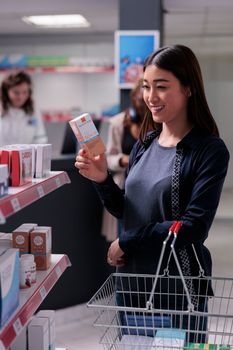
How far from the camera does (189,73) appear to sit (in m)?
2.21

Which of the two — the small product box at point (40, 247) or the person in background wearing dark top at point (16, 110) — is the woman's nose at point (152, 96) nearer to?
the small product box at point (40, 247)

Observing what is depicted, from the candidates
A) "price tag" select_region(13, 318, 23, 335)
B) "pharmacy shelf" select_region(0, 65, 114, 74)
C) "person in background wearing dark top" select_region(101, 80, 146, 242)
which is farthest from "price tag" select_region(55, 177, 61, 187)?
"pharmacy shelf" select_region(0, 65, 114, 74)

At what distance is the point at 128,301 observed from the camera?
7.52 ft

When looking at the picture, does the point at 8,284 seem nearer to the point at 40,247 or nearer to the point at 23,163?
the point at 23,163

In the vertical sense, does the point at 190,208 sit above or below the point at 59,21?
below

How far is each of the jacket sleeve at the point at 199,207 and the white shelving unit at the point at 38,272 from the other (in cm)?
36

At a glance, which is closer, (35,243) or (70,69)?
(35,243)

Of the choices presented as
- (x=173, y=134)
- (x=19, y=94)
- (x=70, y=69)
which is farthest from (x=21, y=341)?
(x=70, y=69)

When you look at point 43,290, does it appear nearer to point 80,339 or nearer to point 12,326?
point 12,326

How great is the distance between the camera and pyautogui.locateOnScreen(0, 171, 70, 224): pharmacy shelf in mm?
1626

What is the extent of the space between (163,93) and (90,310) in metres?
2.96

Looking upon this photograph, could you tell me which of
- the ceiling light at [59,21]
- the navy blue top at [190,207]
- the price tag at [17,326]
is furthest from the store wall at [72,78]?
the price tag at [17,326]

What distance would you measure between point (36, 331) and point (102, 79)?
9.03 meters

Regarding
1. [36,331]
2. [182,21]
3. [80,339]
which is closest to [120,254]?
[36,331]
